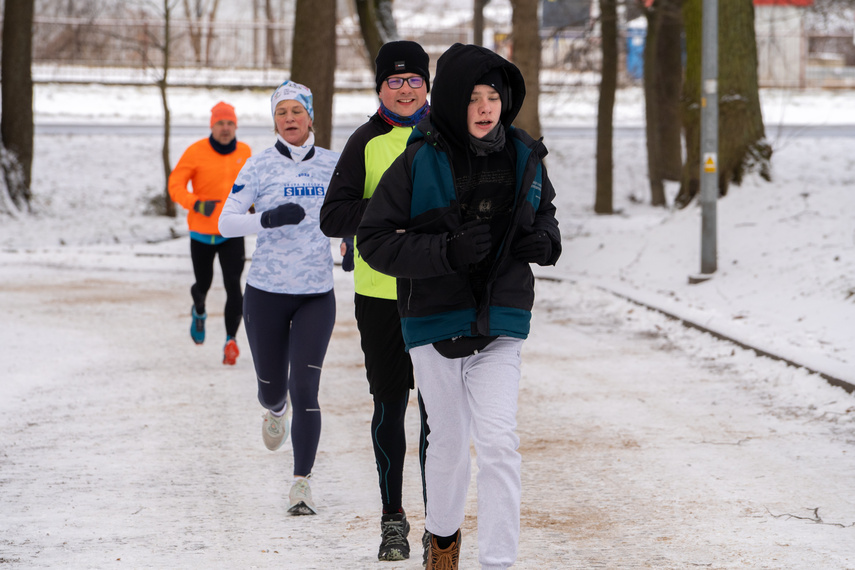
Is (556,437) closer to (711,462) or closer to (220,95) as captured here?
(711,462)

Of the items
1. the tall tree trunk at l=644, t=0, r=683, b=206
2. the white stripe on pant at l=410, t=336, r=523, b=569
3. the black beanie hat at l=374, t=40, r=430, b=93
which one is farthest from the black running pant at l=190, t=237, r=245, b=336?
the tall tree trunk at l=644, t=0, r=683, b=206

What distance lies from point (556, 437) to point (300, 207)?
2.49 m

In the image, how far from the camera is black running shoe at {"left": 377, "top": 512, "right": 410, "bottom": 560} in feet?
15.4

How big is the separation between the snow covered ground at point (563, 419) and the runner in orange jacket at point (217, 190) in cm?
62

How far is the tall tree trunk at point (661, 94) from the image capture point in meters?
24.8

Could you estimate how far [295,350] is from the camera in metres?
5.57

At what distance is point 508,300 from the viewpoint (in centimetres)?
402

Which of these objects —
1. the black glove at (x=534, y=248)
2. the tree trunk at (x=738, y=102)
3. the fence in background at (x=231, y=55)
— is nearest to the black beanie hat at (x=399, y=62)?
the black glove at (x=534, y=248)

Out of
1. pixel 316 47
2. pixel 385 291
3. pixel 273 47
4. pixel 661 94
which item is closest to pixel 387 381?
pixel 385 291

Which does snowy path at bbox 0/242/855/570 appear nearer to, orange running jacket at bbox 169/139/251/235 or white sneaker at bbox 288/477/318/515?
white sneaker at bbox 288/477/318/515

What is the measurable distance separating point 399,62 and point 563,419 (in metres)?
3.43

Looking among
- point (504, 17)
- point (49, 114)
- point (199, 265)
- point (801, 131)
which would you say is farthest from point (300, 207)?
point (504, 17)

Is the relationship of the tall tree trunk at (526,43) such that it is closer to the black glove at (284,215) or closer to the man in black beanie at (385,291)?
the black glove at (284,215)

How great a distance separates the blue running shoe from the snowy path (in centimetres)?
17
